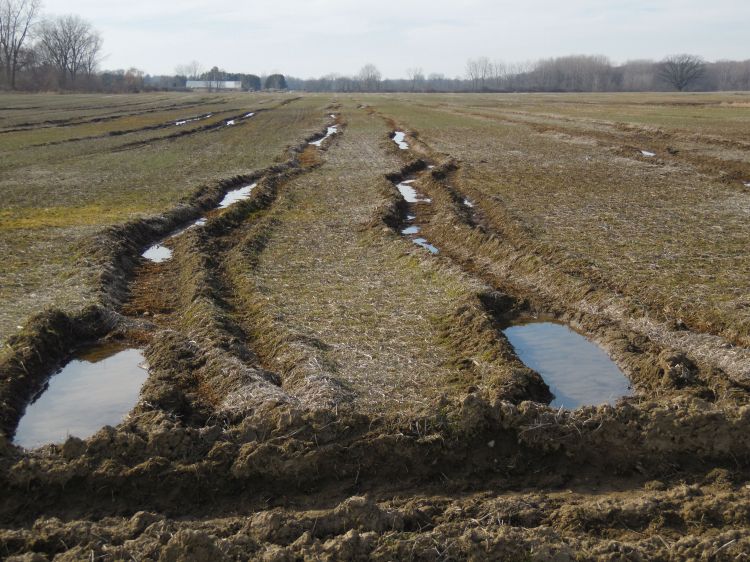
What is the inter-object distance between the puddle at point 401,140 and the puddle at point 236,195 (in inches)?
605

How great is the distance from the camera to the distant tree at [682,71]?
180500 mm

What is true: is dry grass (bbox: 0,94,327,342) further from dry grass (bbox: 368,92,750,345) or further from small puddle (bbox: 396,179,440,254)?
dry grass (bbox: 368,92,750,345)

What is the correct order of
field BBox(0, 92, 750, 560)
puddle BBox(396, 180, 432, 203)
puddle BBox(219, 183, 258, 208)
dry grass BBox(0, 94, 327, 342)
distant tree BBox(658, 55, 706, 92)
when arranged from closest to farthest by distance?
field BBox(0, 92, 750, 560)
dry grass BBox(0, 94, 327, 342)
puddle BBox(219, 183, 258, 208)
puddle BBox(396, 180, 432, 203)
distant tree BBox(658, 55, 706, 92)

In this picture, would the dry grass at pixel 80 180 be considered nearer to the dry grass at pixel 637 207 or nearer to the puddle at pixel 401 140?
the puddle at pixel 401 140

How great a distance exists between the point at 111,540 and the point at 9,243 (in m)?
14.2

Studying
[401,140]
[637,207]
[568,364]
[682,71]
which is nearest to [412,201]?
[637,207]

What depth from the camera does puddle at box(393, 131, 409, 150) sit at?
42.0 metres

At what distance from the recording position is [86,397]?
9.87 meters

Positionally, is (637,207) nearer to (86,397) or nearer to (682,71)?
(86,397)

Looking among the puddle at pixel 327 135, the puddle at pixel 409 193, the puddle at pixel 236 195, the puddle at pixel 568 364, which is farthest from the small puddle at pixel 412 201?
the puddle at pixel 327 135

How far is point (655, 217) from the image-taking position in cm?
1972

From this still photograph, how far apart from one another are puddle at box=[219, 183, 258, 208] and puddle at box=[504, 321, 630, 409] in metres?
14.4

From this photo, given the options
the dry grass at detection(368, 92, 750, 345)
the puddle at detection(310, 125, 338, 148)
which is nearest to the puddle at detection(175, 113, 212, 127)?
the puddle at detection(310, 125, 338, 148)

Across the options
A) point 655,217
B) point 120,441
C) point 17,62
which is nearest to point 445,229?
point 655,217
